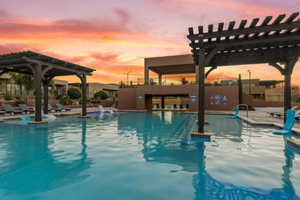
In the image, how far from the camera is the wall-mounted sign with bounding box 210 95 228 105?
25720 millimetres

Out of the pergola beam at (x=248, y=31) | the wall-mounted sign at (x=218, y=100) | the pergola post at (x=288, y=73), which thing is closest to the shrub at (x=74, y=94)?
the wall-mounted sign at (x=218, y=100)

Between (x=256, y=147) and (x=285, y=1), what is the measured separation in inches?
342

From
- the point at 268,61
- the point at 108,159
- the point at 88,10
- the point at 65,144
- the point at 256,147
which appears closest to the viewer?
the point at 108,159

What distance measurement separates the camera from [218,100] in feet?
85.1

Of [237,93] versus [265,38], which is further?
[237,93]

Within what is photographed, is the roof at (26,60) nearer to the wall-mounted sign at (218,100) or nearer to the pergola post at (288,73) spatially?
the pergola post at (288,73)

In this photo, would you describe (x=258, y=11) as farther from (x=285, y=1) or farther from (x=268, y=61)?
(x=268, y=61)

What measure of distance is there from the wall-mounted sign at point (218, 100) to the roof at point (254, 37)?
1625cm

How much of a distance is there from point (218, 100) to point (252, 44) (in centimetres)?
1921

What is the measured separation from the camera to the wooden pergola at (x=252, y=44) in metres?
6.60

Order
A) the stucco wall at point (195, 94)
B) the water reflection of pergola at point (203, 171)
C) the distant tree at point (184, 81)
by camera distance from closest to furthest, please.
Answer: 1. the water reflection of pergola at point (203, 171)
2. the stucco wall at point (195, 94)
3. the distant tree at point (184, 81)

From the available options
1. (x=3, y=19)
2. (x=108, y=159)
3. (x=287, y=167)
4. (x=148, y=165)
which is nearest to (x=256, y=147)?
(x=287, y=167)

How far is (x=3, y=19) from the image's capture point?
11688mm

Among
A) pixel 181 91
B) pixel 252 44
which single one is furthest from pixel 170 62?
pixel 252 44
